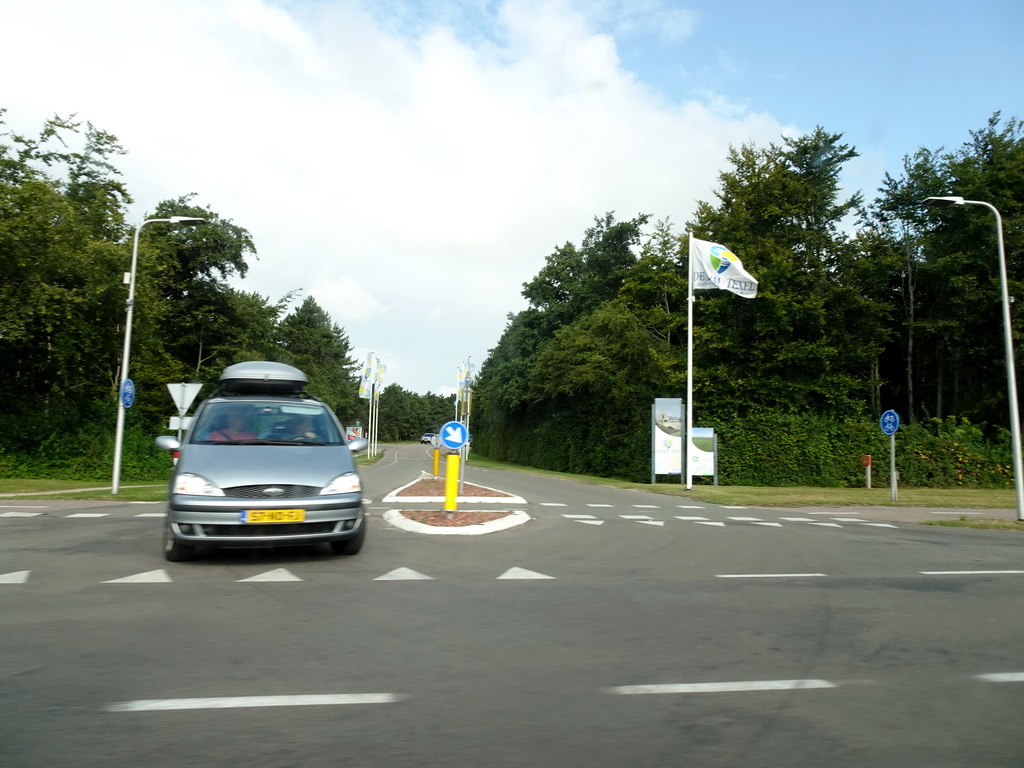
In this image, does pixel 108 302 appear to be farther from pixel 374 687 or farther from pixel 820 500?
pixel 374 687

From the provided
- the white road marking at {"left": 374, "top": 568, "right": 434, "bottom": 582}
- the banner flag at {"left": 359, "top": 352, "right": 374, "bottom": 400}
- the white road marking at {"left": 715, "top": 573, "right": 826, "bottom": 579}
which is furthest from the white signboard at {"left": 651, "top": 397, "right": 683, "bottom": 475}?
the banner flag at {"left": 359, "top": 352, "right": 374, "bottom": 400}

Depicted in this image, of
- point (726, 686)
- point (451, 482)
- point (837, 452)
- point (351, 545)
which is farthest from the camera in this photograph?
→ point (837, 452)

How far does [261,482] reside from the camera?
795cm

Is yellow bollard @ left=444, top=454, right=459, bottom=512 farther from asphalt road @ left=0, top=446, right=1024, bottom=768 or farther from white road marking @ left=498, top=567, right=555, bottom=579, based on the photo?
white road marking @ left=498, top=567, right=555, bottom=579

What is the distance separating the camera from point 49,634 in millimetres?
5324

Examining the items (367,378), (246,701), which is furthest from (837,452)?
(367,378)

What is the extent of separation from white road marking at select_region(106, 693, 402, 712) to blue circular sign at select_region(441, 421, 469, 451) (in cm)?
877

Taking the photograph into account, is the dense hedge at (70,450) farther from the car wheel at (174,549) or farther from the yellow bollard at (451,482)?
the car wheel at (174,549)

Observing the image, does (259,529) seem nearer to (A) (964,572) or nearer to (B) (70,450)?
(A) (964,572)

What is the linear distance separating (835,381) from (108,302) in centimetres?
2865

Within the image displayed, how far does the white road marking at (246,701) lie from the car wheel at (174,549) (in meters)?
4.50

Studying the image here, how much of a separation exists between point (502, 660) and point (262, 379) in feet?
24.3

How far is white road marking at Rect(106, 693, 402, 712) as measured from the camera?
12.8ft

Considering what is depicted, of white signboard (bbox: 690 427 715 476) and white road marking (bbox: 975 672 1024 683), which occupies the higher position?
white signboard (bbox: 690 427 715 476)
